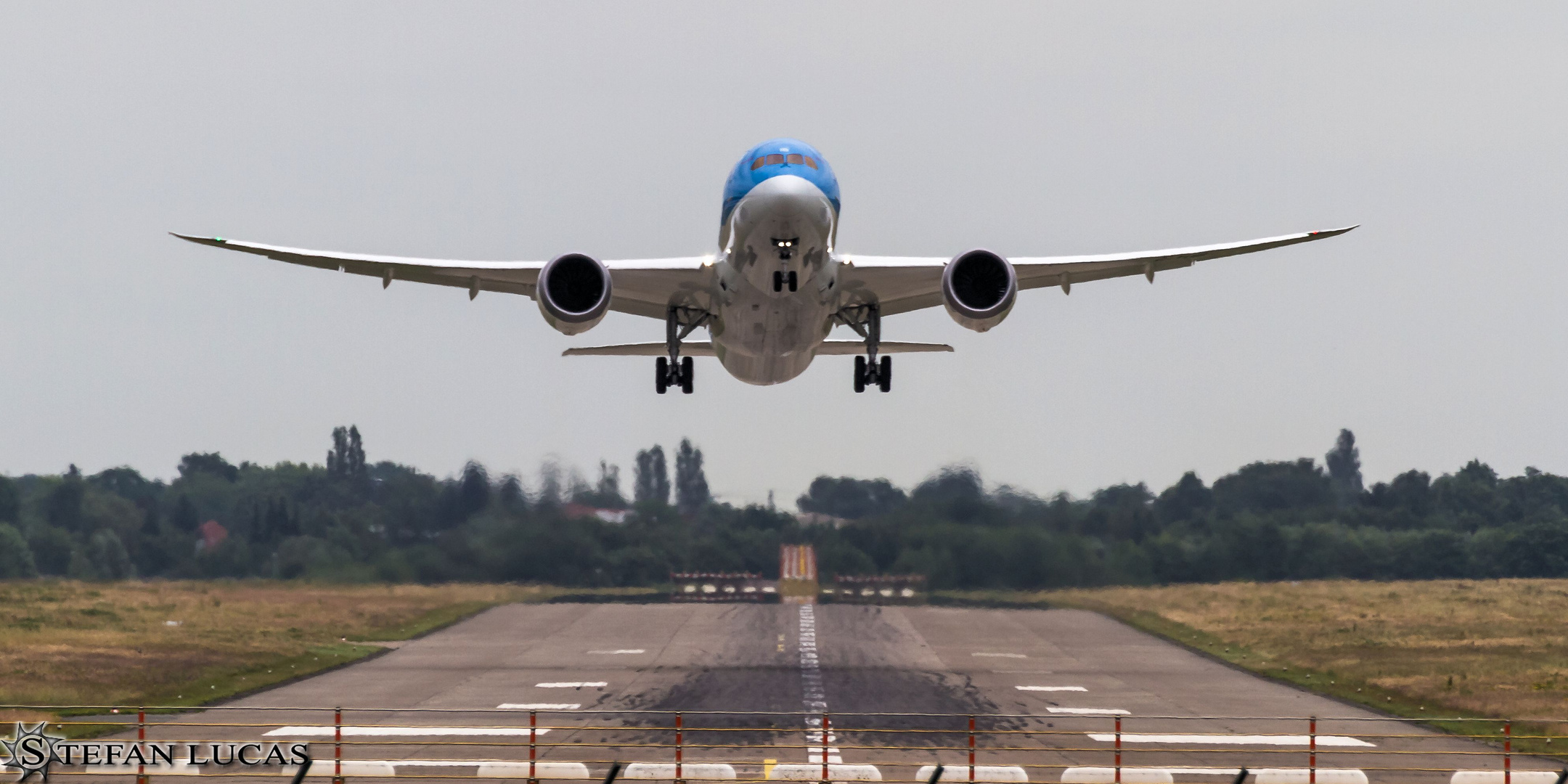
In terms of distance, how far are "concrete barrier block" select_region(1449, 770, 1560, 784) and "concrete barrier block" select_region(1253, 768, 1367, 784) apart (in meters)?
0.28

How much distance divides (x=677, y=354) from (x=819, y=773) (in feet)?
43.5

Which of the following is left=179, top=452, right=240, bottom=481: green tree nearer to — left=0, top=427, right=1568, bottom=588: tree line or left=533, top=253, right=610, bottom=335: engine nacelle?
left=0, top=427, right=1568, bottom=588: tree line

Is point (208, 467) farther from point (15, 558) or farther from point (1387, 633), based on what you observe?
point (1387, 633)

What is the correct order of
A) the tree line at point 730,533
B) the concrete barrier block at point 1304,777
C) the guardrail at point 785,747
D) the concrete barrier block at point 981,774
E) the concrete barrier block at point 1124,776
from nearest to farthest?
the concrete barrier block at point 981,774 → the guardrail at point 785,747 → the concrete barrier block at point 1124,776 → the concrete barrier block at point 1304,777 → the tree line at point 730,533

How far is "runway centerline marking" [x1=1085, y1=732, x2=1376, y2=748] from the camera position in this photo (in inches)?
976

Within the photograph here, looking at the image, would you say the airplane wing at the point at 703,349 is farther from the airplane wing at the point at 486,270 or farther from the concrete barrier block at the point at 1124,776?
the concrete barrier block at the point at 1124,776

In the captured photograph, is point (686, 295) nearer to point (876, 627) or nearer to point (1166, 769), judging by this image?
point (1166, 769)

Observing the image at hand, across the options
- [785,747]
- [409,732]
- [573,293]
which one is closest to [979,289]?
[573,293]

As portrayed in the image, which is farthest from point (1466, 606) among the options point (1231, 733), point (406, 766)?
point (406, 766)

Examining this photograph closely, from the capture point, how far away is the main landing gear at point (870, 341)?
102ft

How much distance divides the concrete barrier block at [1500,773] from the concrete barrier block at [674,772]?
9784mm

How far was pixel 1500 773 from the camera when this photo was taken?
2061 centimetres

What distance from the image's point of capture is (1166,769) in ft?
72.9

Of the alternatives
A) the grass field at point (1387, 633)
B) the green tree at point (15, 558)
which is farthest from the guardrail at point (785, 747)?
the green tree at point (15, 558)
